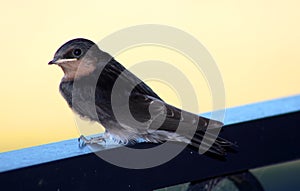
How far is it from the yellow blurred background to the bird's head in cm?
166

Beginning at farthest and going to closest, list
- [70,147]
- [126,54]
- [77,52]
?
[126,54] → [77,52] → [70,147]

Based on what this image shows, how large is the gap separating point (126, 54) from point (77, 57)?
1.94 metres

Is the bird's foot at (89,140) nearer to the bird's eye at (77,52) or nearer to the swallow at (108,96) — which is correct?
the swallow at (108,96)

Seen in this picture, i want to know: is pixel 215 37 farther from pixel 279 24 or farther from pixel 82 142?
pixel 82 142

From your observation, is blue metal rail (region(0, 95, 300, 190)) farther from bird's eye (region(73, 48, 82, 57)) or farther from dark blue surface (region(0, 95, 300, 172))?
bird's eye (region(73, 48, 82, 57))

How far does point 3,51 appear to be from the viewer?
4094 mm

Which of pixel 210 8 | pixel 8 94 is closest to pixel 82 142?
pixel 8 94

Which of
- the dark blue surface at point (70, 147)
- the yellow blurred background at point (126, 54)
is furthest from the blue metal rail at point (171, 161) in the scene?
the yellow blurred background at point (126, 54)

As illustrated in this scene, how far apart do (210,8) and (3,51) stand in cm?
129

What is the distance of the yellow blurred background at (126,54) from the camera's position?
3.69m

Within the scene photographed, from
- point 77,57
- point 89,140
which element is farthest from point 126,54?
point 89,140

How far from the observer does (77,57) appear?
1858 millimetres

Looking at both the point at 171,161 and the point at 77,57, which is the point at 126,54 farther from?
the point at 171,161

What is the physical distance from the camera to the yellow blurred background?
12.1 ft
